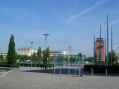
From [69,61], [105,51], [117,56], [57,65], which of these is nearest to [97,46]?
[105,51]

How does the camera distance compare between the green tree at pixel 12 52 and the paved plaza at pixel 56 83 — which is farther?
the green tree at pixel 12 52

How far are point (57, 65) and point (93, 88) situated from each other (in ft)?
194

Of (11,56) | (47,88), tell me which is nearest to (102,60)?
(11,56)

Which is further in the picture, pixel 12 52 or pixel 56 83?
pixel 12 52

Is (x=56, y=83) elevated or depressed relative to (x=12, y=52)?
depressed

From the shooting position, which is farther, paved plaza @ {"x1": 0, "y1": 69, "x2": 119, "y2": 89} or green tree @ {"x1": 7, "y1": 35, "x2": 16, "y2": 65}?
green tree @ {"x1": 7, "y1": 35, "x2": 16, "y2": 65}

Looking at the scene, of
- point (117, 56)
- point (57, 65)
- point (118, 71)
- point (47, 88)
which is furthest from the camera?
point (117, 56)

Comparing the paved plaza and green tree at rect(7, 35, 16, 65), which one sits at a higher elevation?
green tree at rect(7, 35, 16, 65)

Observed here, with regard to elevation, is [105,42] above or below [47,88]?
above

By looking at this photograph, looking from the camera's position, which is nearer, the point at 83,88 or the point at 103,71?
the point at 83,88

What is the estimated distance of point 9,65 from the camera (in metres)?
80.6

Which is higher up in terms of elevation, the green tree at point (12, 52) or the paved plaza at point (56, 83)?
the green tree at point (12, 52)

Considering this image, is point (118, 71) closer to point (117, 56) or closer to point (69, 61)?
point (117, 56)

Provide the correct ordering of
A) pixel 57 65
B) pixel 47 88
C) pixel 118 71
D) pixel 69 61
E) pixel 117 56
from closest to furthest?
pixel 47 88, pixel 118 71, pixel 57 65, pixel 117 56, pixel 69 61
